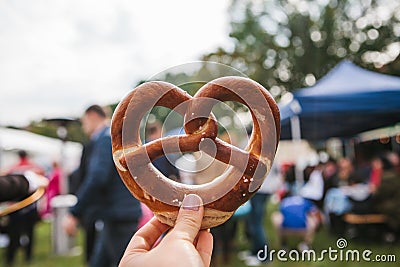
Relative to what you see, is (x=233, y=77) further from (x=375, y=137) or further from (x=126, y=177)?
(x=375, y=137)

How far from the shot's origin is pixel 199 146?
0.75m

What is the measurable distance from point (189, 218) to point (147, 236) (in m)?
0.11

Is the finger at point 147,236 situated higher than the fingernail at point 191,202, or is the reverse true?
the fingernail at point 191,202

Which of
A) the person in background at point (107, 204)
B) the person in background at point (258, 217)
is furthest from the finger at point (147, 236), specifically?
the person in background at point (258, 217)

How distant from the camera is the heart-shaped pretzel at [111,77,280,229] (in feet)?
2.35

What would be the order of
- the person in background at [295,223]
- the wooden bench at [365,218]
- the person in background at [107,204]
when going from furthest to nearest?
the wooden bench at [365,218] → the person in background at [295,223] → the person in background at [107,204]

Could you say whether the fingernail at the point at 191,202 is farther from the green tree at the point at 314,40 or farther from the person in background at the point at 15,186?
the green tree at the point at 314,40

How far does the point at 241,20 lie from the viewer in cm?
1717

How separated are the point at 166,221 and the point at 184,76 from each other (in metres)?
0.29

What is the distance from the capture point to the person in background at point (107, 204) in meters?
2.26

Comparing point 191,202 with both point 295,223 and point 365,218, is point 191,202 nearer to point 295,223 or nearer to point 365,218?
point 295,223

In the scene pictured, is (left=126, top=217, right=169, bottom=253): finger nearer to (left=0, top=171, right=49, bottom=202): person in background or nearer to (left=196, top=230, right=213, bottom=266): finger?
(left=196, top=230, right=213, bottom=266): finger

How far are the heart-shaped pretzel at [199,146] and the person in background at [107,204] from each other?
154 centimetres
